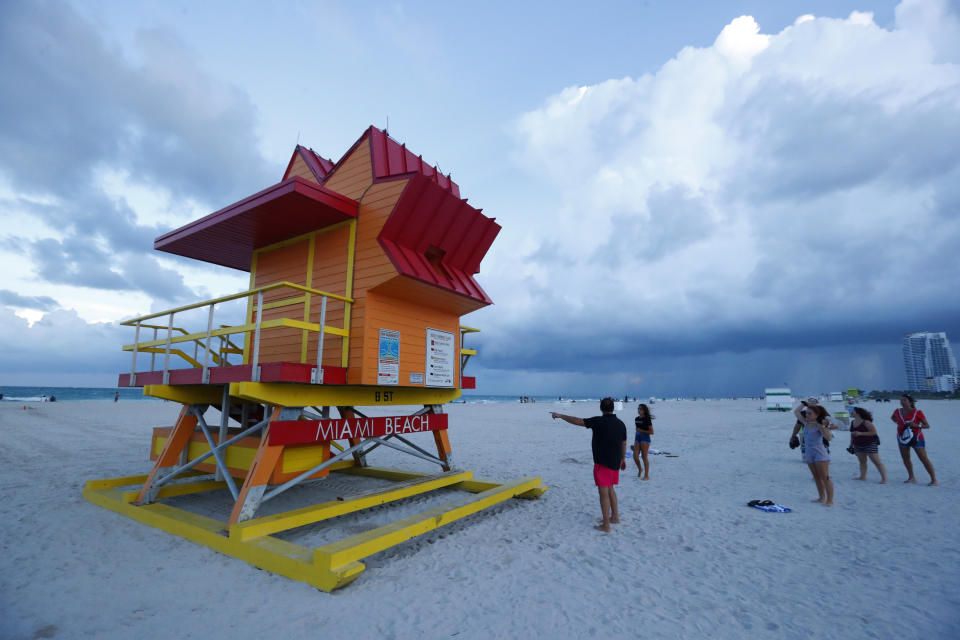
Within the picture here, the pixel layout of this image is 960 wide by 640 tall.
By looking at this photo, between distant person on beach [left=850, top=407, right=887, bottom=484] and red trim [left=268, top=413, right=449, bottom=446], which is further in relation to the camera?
distant person on beach [left=850, top=407, right=887, bottom=484]

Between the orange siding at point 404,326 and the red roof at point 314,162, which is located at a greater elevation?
the red roof at point 314,162

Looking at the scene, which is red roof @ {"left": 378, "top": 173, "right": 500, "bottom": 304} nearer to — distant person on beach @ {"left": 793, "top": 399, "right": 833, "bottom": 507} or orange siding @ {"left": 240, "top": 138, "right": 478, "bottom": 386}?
orange siding @ {"left": 240, "top": 138, "right": 478, "bottom": 386}

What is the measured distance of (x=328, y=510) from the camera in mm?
7285

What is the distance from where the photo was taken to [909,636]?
4.45 m

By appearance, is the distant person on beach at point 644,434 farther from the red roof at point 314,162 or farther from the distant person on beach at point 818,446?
the red roof at point 314,162

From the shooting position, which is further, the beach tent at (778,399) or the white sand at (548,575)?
the beach tent at (778,399)

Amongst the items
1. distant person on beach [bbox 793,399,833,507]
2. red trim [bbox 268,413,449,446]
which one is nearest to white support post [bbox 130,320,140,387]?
red trim [bbox 268,413,449,446]

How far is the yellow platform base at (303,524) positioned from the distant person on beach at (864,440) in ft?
27.3

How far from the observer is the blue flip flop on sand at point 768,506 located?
29.3 feet

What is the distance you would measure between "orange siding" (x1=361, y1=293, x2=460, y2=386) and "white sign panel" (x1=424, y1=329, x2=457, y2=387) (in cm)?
13

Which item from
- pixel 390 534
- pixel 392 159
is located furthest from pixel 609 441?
pixel 392 159

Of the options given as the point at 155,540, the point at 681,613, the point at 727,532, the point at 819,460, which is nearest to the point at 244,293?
the point at 155,540

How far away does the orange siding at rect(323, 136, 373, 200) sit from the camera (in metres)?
8.77

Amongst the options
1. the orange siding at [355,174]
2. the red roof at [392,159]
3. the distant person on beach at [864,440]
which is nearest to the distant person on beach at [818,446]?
the distant person on beach at [864,440]
